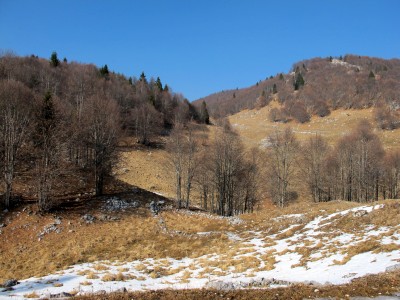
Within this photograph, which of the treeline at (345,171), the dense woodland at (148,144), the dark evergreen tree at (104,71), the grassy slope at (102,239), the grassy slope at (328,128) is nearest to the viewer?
the grassy slope at (102,239)

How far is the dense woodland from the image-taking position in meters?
33.2

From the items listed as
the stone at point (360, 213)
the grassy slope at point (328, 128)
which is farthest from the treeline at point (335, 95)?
the stone at point (360, 213)

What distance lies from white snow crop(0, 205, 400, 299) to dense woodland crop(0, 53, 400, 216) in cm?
1524

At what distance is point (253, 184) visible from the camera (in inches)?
2109

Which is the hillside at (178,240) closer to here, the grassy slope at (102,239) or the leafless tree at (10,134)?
the grassy slope at (102,239)

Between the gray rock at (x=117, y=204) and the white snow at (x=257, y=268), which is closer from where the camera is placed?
the white snow at (x=257, y=268)

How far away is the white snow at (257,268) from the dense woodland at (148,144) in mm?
15243

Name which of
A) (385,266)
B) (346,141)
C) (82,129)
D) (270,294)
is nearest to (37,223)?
(82,129)

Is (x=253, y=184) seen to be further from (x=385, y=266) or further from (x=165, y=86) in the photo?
(x=165, y=86)

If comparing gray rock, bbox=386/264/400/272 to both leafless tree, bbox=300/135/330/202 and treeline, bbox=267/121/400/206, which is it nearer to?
treeline, bbox=267/121/400/206

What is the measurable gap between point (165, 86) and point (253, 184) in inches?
3173

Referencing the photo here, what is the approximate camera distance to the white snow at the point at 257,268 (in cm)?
1416

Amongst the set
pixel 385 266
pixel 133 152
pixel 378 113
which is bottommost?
pixel 385 266

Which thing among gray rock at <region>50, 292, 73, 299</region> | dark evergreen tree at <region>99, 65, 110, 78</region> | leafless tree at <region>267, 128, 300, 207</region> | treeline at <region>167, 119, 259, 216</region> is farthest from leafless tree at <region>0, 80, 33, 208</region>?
dark evergreen tree at <region>99, 65, 110, 78</region>
